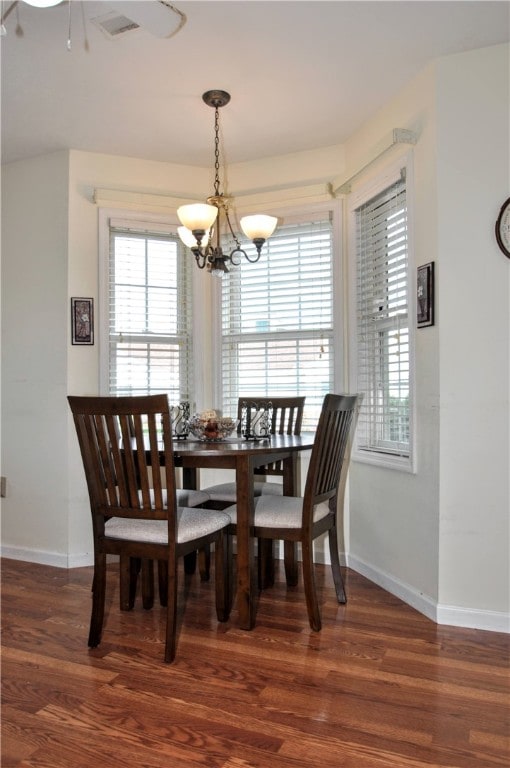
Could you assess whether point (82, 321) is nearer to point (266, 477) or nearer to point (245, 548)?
point (266, 477)

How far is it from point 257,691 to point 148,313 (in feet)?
8.16

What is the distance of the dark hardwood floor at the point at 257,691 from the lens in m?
1.66

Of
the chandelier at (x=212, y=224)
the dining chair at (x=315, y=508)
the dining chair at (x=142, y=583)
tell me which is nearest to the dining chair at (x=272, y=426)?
the dining chair at (x=142, y=583)

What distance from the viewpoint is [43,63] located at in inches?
104

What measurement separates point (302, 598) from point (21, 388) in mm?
2230

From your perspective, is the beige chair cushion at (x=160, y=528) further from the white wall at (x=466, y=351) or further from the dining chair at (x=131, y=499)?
the white wall at (x=466, y=351)

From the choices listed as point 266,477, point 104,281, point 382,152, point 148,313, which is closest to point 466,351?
point 382,152

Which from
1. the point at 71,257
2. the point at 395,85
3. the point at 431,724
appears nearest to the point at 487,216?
the point at 395,85

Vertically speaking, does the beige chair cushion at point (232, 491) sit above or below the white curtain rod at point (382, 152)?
below

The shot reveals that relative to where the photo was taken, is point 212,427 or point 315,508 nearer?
point 315,508

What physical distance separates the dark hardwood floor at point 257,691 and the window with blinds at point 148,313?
4.90 feet

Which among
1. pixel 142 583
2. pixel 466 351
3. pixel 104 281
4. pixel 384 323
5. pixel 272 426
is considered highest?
pixel 104 281

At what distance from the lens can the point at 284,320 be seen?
12.2 ft

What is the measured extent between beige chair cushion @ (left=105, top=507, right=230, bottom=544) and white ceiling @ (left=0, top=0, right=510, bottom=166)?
187 cm
